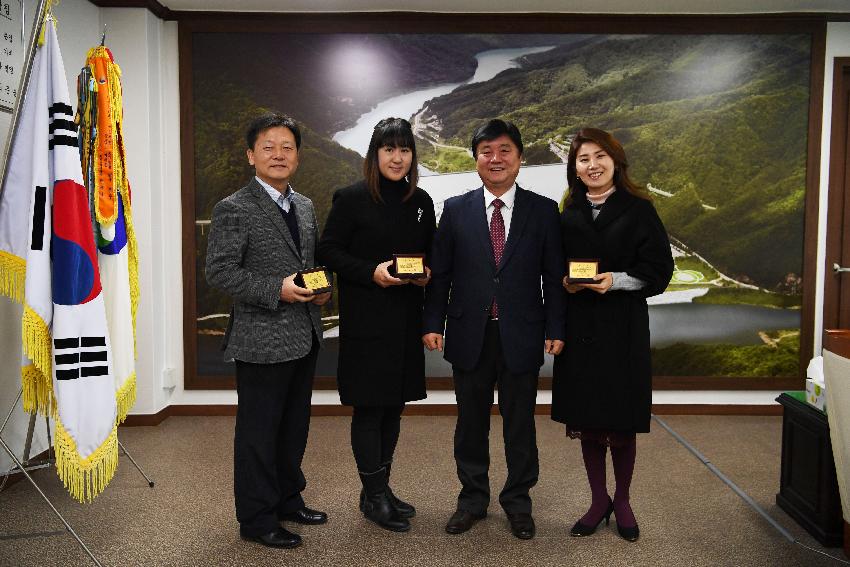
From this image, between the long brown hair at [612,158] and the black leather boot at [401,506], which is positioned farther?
the black leather boot at [401,506]

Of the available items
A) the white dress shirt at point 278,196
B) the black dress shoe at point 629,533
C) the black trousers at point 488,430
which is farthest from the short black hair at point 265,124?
the black dress shoe at point 629,533

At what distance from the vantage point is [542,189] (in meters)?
4.23

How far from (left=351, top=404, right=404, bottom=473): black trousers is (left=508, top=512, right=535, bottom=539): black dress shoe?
550mm

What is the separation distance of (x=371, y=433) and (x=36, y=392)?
127cm

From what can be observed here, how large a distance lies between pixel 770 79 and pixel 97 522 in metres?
4.50

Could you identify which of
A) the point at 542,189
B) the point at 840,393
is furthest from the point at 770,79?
the point at 840,393

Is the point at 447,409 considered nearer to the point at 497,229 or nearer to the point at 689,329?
the point at 689,329

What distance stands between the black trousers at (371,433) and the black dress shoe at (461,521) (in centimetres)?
34

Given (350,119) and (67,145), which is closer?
(67,145)

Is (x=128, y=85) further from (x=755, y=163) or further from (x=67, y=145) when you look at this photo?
(x=755, y=163)

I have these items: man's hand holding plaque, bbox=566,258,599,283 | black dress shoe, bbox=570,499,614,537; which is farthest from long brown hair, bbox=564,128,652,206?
black dress shoe, bbox=570,499,614,537

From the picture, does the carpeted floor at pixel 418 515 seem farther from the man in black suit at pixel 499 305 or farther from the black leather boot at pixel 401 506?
the man in black suit at pixel 499 305

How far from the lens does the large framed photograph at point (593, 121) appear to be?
4.12 m

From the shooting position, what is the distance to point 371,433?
2496 mm
